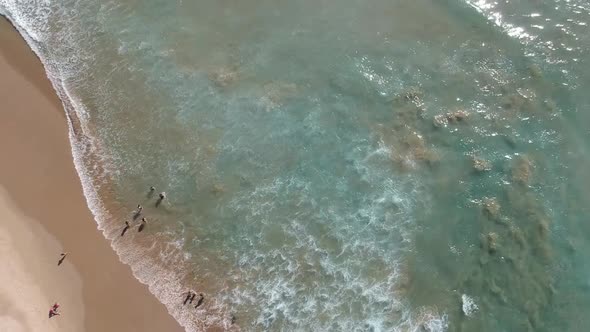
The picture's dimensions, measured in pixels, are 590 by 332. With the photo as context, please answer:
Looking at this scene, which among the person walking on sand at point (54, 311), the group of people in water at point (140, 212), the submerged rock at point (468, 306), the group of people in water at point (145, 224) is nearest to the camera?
the person walking on sand at point (54, 311)

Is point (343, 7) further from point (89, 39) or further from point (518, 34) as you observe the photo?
point (89, 39)

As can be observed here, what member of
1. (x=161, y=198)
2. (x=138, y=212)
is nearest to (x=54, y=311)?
(x=138, y=212)

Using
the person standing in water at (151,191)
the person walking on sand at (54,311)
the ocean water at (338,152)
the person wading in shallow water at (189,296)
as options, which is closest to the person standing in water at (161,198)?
the ocean water at (338,152)

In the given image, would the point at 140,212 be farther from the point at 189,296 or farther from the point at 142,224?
the point at 189,296

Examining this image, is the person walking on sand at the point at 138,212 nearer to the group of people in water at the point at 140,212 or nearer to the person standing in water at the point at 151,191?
the group of people in water at the point at 140,212

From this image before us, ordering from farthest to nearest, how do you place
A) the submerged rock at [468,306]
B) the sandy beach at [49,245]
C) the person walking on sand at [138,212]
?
the person walking on sand at [138,212]
the submerged rock at [468,306]
the sandy beach at [49,245]

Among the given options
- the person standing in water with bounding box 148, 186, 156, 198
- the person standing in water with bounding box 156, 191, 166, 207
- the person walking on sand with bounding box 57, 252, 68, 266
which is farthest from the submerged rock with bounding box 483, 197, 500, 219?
the person walking on sand with bounding box 57, 252, 68, 266

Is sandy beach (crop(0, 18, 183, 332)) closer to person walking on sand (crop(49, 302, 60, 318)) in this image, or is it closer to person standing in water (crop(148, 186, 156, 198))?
person walking on sand (crop(49, 302, 60, 318))
